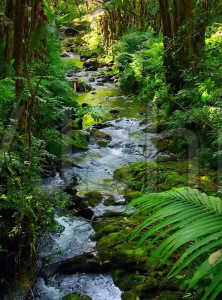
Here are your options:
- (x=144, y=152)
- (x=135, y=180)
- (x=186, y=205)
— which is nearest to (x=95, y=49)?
(x=144, y=152)

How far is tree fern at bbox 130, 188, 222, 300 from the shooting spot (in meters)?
1.21

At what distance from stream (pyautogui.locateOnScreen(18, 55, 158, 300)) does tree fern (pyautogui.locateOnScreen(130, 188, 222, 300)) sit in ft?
6.19

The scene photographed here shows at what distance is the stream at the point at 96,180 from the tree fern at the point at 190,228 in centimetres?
189

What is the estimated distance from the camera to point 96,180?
5703 mm

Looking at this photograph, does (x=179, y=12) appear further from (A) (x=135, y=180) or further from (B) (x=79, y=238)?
(B) (x=79, y=238)

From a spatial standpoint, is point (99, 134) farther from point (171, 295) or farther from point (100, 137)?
point (171, 295)

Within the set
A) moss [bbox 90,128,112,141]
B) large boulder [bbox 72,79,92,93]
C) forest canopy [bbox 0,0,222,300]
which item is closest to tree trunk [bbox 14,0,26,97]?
forest canopy [bbox 0,0,222,300]

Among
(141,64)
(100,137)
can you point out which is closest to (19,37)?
(100,137)

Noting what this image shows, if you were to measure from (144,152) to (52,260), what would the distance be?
3431 mm

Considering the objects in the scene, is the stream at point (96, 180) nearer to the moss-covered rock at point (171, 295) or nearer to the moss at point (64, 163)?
the moss at point (64, 163)

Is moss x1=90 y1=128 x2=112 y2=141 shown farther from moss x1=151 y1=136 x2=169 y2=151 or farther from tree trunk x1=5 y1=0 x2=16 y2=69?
tree trunk x1=5 y1=0 x2=16 y2=69

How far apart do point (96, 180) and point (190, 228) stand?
14.2ft

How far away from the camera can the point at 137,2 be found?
1317 centimetres

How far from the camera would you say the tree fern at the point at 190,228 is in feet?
3.99
